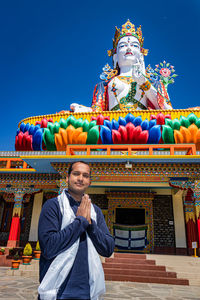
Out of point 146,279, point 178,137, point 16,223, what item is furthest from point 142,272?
point 178,137

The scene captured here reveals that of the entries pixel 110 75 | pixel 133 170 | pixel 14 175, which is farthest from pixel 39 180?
pixel 110 75

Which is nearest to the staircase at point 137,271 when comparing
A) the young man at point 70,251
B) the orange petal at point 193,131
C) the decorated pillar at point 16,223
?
the decorated pillar at point 16,223

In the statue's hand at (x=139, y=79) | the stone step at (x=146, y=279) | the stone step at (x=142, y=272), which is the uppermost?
the statue's hand at (x=139, y=79)

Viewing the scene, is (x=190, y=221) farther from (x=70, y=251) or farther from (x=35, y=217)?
(x=70, y=251)

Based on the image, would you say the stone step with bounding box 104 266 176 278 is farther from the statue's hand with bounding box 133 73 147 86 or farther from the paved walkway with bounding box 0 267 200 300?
the statue's hand with bounding box 133 73 147 86

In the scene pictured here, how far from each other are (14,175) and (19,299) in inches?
265

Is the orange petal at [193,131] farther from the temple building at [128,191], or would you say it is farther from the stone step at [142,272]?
the stone step at [142,272]

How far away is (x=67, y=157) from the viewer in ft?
26.0

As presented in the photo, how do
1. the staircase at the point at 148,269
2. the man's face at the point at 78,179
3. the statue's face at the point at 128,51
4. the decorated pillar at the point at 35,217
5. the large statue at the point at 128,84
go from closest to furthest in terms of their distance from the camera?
1. the man's face at the point at 78,179
2. the staircase at the point at 148,269
3. the decorated pillar at the point at 35,217
4. the large statue at the point at 128,84
5. the statue's face at the point at 128,51

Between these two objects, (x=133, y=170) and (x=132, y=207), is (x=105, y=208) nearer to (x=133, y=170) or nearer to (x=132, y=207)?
(x=132, y=207)

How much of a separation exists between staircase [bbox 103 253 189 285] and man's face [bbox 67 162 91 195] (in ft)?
19.0

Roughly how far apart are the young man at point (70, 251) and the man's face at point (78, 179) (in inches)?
4.8

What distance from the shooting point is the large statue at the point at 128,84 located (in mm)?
14242

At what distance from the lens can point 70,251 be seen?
1343 mm
